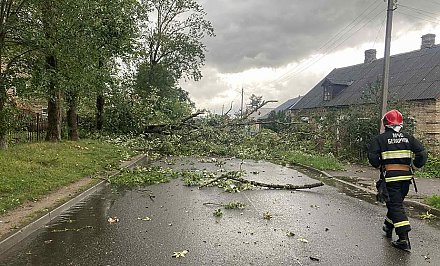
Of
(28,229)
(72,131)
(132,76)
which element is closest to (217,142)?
(72,131)


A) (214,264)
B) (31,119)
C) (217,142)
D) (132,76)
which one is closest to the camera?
(214,264)

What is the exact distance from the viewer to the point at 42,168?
11070mm

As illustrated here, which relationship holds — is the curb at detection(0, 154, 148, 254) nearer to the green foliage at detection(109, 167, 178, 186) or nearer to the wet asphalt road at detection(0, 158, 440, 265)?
the wet asphalt road at detection(0, 158, 440, 265)

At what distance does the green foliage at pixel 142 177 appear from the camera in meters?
11.8

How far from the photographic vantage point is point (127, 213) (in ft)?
26.3

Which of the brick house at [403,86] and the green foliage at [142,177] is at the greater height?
the brick house at [403,86]

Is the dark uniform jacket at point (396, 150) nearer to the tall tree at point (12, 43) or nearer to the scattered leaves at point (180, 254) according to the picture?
Answer: the scattered leaves at point (180, 254)

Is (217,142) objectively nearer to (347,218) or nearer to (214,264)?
(347,218)

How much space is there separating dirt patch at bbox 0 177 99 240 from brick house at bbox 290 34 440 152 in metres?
15.2

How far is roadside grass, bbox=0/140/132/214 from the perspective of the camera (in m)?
8.51

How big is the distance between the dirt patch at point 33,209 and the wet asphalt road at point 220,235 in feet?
1.16

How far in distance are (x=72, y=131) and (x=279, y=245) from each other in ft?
55.7

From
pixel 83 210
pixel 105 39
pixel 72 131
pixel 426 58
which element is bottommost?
pixel 83 210

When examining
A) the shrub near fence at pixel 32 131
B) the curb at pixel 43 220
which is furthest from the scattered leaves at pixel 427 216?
the shrub near fence at pixel 32 131
